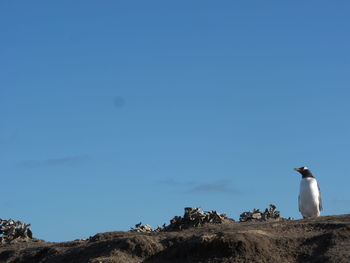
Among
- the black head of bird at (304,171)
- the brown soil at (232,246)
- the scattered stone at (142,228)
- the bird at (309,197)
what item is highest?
the black head of bird at (304,171)

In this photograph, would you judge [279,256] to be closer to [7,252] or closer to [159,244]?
[159,244]

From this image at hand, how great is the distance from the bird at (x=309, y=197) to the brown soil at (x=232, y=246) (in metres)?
4.61

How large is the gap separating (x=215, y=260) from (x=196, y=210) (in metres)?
4.35

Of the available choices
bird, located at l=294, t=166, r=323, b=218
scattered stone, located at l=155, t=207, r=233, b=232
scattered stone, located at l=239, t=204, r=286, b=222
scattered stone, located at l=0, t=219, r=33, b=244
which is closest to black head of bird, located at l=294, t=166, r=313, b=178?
bird, located at l=294, t=166, r=323, b=218

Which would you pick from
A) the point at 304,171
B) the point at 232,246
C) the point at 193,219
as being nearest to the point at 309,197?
the point at 304,171

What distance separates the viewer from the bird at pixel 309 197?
2039 centimetres

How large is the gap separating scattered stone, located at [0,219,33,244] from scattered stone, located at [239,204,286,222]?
6.57 metres

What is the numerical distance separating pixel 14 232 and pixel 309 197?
9.10 m

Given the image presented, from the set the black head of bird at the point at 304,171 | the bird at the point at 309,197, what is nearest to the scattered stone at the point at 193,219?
the bird at the point at 309,197

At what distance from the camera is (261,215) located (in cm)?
1877

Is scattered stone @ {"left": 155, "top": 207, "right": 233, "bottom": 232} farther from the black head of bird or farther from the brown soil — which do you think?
the black head of bird

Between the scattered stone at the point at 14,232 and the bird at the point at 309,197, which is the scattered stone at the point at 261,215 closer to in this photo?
the bird at the point at 309,197

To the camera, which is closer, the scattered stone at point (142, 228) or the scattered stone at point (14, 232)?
the scattered stone at point (142, 228)

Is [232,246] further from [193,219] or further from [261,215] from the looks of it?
[261,215]
